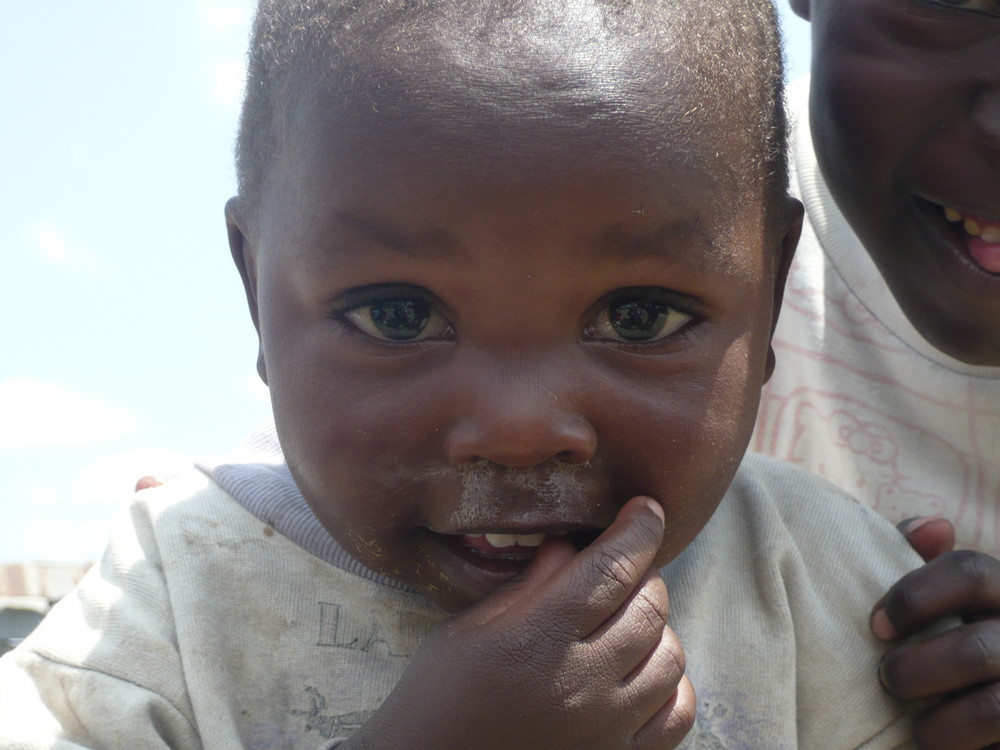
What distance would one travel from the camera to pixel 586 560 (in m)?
1.39

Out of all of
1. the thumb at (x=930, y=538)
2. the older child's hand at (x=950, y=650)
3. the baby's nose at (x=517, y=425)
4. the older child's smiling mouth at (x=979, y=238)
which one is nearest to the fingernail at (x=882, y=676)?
the older child's hand at (x=950, y=650)

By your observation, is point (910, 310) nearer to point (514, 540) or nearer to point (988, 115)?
point (988, 115)

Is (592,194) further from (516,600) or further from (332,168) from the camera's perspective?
(516,600)

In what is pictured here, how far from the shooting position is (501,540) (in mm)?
1494

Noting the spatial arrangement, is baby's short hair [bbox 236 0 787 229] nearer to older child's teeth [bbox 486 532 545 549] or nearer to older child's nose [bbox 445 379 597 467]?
older child's nose [bbox 445 379 597 467]

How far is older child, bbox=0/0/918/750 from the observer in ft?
4.53

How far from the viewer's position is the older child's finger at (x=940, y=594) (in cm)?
177

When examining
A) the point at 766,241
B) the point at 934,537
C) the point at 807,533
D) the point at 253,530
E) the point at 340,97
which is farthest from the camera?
the point at 934,537

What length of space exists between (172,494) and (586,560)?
81 cm

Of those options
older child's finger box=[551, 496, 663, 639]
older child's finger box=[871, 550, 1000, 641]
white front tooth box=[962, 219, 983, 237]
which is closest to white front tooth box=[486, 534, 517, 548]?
older child's finger box=[551, 496, 663, 639]

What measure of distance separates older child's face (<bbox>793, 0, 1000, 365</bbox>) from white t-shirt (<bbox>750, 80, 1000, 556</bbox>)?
1.02 feet

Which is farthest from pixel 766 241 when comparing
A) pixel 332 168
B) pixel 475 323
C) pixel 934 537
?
pixel 934 537

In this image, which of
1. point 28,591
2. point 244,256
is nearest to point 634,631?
Answer: point 244,256

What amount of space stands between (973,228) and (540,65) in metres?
1.21
